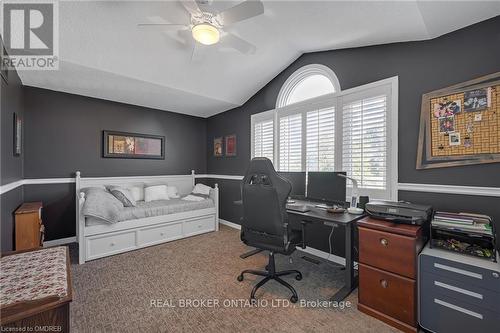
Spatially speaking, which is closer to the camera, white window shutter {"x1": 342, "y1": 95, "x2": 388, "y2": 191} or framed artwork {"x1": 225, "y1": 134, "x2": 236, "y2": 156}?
white window shutter {"x1": 342, "y1": 95, "x2": 388, "y2": 191}

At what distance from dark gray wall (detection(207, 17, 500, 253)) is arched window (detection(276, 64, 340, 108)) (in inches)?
3.8

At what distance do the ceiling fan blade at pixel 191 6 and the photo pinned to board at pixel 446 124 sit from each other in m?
2.49

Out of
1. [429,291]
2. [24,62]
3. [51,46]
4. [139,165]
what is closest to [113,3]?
[51,46]

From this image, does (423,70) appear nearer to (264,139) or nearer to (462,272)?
(462,272)

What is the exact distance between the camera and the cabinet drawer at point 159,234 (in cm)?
346

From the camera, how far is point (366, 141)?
2.65 m

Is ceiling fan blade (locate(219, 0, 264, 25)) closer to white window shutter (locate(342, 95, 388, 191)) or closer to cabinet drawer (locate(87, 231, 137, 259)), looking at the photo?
white window shutter (locate(342, 95, 388, 191))

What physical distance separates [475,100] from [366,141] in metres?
0.96

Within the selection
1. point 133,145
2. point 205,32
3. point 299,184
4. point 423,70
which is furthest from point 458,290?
point 133,145

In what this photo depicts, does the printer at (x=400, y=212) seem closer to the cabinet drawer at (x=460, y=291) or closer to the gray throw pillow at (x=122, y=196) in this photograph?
the cabinet drawer at (x=460, y=291)

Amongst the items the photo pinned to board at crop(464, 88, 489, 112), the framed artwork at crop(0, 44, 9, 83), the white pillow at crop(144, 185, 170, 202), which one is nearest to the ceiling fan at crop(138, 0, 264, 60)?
the framed artwork at crop(0, 44, 9, 83)

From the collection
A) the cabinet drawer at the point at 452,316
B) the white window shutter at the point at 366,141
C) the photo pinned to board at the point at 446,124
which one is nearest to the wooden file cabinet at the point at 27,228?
the white window shutter at the point at 366,141

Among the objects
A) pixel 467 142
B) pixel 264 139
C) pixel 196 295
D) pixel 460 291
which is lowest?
pixel 196 295

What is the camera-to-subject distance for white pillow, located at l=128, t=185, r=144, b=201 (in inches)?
165
